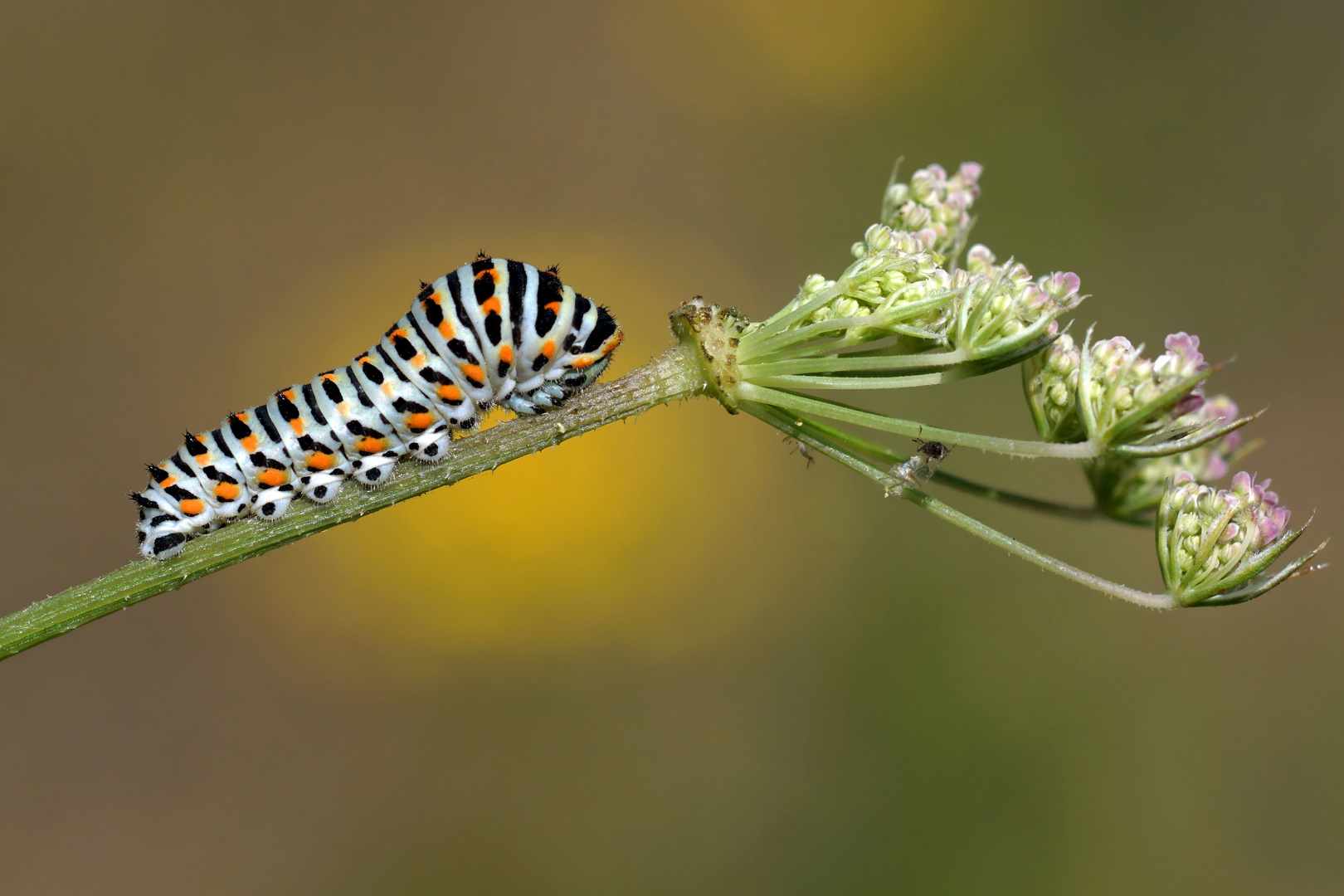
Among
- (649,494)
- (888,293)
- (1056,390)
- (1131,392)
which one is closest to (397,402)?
(888,293)

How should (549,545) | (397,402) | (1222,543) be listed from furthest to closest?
(549,545) < (397,402) < (1222,543)

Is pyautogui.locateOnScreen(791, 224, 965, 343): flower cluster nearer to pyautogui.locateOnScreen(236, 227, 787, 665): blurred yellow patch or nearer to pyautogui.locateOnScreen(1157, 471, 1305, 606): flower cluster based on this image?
pyautogui.locateOnScreen(1157, 471, 1305, 606): flower cluster

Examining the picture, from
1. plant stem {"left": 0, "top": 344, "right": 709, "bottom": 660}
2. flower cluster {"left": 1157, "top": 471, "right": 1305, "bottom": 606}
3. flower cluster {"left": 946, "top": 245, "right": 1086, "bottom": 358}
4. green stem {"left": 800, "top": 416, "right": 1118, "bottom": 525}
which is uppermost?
plant stem {"left": 0, "top": 344, "right": 709, "bottom": 660}

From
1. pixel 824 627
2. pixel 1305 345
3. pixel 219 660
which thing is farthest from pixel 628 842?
pixel 1305 345

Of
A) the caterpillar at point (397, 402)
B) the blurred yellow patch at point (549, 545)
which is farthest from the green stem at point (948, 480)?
the blurred yellow patch at point (549, 545)

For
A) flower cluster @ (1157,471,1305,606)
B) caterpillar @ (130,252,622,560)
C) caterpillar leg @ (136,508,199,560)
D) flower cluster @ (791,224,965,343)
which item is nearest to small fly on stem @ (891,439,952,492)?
flower cluster @ (791,224,965,343)

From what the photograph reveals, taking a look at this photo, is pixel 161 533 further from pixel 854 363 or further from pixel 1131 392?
pixel 1131 392
